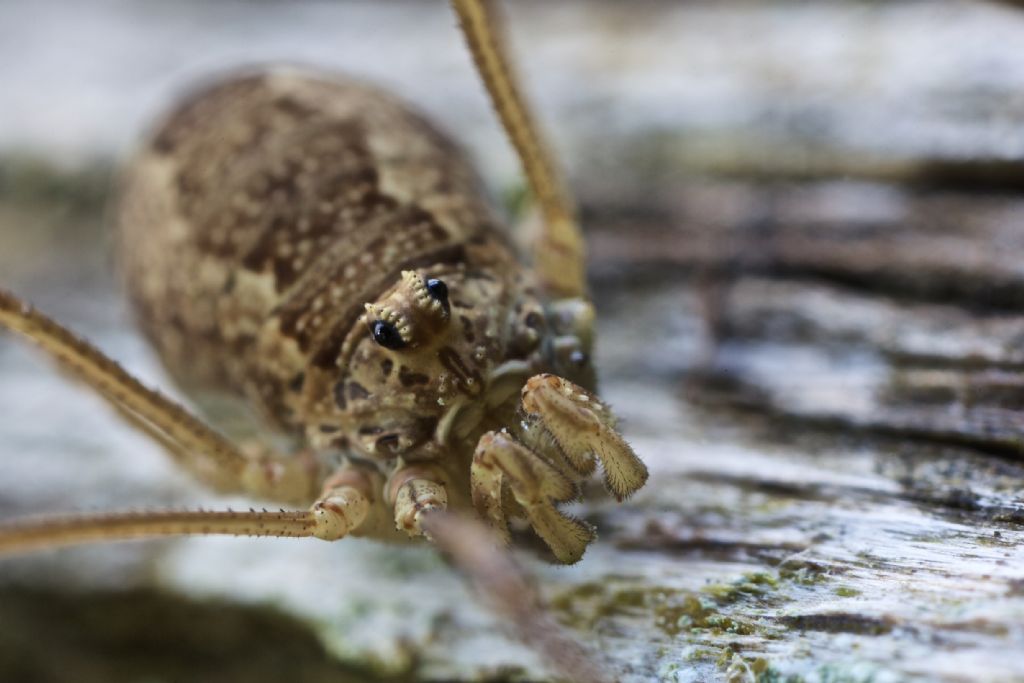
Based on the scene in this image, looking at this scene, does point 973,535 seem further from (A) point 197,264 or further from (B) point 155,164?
(B) point 155,164

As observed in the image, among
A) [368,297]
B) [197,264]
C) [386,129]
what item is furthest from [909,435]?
[197,264]

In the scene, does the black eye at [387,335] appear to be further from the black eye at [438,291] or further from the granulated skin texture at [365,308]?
the black eye at [438,291]

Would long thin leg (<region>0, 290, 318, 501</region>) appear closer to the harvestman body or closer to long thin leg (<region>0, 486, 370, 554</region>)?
the harvestman body

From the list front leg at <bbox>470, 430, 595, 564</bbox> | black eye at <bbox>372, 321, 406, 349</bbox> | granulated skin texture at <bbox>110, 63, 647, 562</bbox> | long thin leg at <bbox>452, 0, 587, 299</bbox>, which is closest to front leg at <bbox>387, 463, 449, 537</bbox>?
granulated skin texture at <bbox>110, 63, 647, 562</bbox>

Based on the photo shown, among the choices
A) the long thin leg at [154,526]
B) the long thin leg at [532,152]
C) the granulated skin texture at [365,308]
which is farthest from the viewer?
the long thin leg at [532,152]

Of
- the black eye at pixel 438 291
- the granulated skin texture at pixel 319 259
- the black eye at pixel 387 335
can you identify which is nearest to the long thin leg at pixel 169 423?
the granulated skin texture at pixel 319 259
